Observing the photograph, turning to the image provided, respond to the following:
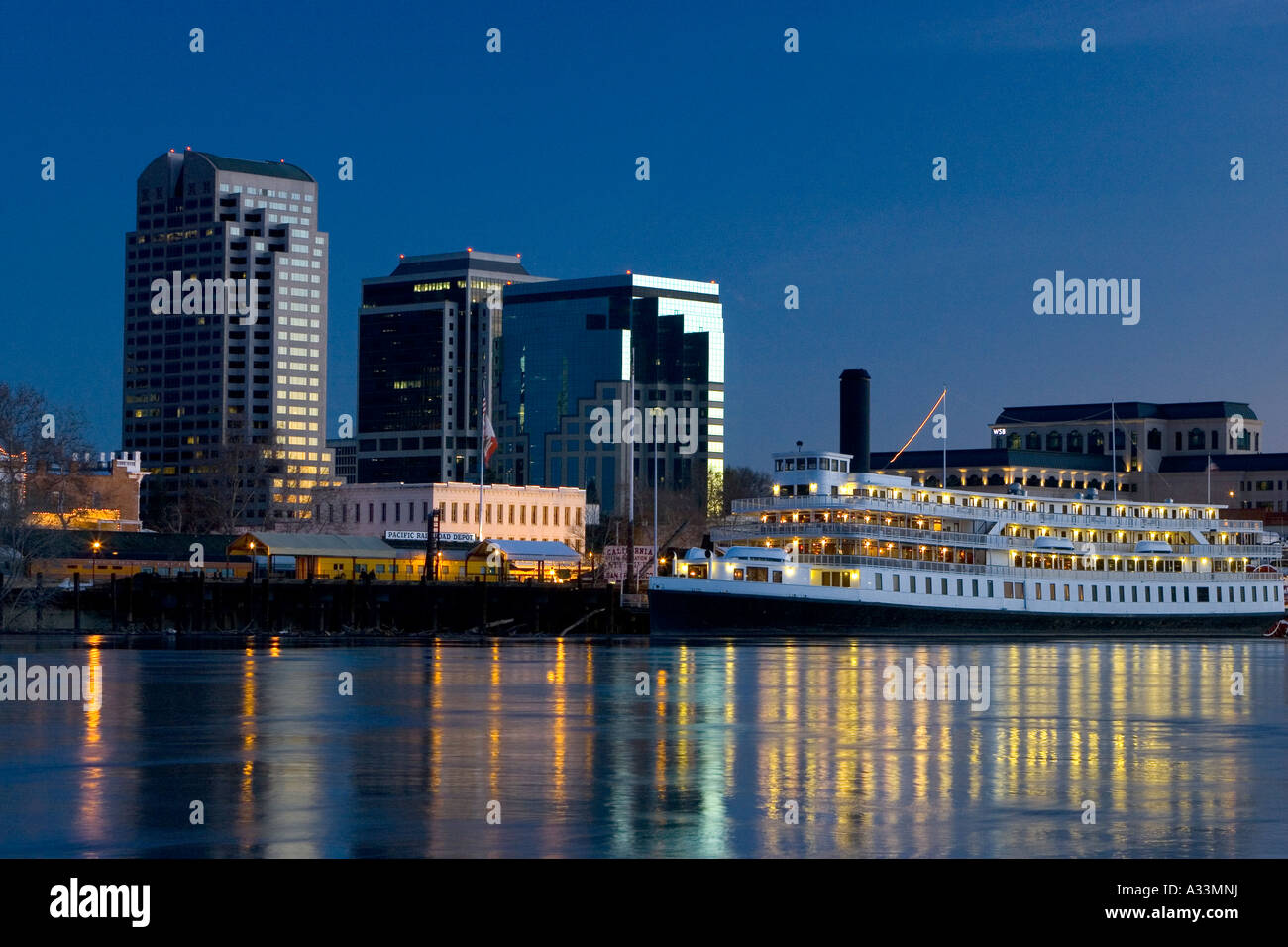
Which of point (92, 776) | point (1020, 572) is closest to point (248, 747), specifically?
point (92, 776)

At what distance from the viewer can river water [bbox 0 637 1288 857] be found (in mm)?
20359

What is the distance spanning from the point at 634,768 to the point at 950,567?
81431mm

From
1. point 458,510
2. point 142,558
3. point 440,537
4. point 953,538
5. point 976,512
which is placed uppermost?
point 458,510

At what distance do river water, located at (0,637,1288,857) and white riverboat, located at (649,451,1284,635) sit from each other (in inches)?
1805

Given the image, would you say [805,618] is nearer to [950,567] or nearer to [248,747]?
[950,567]

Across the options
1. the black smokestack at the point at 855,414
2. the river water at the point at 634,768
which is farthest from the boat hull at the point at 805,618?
the river water at the point at 634,768

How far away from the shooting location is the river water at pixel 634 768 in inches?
802

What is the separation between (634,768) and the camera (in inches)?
1067

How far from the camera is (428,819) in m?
21.5

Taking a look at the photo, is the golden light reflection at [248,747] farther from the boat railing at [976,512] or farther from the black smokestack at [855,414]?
the black smokestack at [855,414]

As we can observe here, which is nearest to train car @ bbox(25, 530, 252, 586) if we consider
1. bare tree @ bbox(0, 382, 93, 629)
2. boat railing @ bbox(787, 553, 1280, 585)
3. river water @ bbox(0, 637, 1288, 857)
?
bare tree @ bbox(0, 382, 93, 629)

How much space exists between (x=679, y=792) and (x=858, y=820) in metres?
3.28

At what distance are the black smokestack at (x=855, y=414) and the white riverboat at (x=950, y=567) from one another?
239 inches
